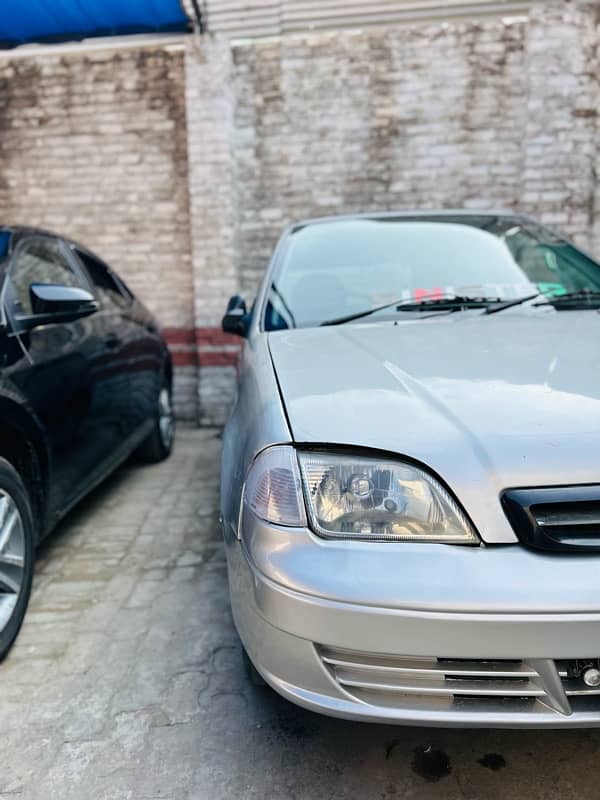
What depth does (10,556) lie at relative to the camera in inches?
88.8

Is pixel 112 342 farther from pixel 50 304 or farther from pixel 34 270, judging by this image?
pixel 50 304

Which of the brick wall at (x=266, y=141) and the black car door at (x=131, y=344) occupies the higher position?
the brick wall at (x=266, y=141)

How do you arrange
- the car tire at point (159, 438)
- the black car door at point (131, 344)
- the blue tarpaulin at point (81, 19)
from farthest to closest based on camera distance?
the blue tarpaulin at point (81, 19), the car tire at point (159, 438), the black car door at point (131, 344)

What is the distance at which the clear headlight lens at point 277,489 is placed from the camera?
4.66 feet

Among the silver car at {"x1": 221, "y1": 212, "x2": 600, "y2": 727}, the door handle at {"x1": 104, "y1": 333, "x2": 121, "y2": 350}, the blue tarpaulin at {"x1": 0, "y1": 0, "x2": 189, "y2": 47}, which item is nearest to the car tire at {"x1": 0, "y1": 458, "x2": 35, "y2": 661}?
the silver car at {"x1": 221, "y1": 212, "x2": 600, "y2": 727}

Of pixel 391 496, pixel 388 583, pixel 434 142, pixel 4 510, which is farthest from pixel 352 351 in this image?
pixel 434 142

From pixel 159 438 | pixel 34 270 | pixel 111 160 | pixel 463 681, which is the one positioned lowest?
pixel 159 438

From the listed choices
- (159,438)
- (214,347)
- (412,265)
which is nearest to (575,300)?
(412,265)

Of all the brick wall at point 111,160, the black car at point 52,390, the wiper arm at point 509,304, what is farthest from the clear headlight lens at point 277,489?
the brick wall at point 111,160

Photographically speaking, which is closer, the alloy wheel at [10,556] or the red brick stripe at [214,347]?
the alloy wheel at [10,556]

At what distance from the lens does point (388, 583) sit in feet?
4.21

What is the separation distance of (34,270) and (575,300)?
246 cm

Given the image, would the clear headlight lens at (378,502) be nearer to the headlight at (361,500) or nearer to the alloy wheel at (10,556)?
the headlight at (361,500)

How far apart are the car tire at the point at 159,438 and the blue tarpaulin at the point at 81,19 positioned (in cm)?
316
